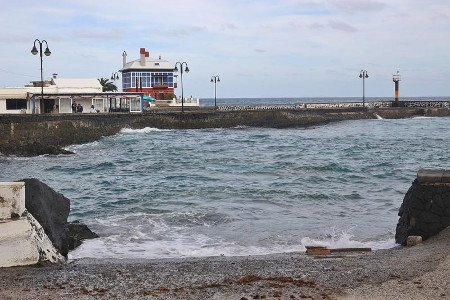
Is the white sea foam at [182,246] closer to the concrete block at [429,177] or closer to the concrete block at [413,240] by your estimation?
the concrete block at [413,240]

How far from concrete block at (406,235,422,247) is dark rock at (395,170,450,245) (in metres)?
0.17

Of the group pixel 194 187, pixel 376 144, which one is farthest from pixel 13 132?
pixel 376 144

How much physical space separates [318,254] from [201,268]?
92.8 inches

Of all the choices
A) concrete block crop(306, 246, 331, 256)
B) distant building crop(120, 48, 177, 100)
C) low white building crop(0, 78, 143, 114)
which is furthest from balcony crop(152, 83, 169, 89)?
concrete block crop(306, 246, 331, 256)

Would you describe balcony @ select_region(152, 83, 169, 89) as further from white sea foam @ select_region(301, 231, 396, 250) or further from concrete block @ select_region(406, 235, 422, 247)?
concrete block @ select_region(406, 235, 422, 247)

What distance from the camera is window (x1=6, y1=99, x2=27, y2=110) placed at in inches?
2152

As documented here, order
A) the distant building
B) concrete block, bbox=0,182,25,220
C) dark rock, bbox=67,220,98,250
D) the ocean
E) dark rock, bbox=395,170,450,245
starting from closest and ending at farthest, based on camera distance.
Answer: concrete block, bbox=0,182,25,220 → dark rock, bbox=395,170,450,245 → dark rock, bbox=67,220,98,250 → the ocean → the distant building

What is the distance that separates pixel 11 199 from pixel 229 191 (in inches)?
483

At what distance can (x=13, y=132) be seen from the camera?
39312mm

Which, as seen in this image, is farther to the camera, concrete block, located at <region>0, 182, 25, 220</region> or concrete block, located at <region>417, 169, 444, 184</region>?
concrete block, located at <region>417, 169, 444, 184</region>

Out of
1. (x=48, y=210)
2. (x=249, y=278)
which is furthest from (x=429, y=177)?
(x=48, y=210)

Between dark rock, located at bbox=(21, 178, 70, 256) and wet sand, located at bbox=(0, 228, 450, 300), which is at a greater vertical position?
dark rock, located at bbox=(21, 178, 70, 256)

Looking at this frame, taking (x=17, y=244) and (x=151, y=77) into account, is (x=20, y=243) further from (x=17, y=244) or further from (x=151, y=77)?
(x=151, y=77)

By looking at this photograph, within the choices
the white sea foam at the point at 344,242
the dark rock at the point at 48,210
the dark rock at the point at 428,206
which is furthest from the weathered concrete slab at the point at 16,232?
the dark rock at the point at 428,206
